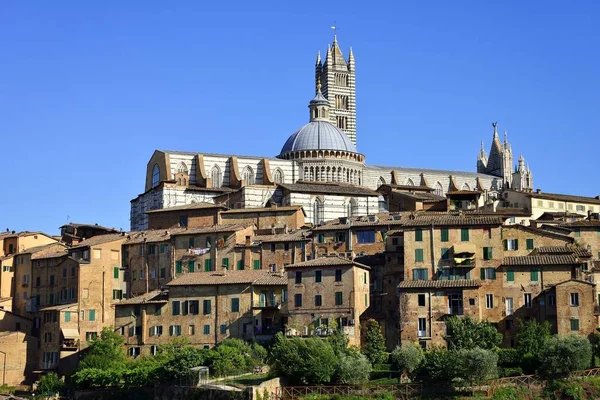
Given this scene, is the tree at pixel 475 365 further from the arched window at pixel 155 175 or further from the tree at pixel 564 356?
the arched window at pixel 155 175

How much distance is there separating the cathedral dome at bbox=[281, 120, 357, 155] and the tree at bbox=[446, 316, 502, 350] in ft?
164

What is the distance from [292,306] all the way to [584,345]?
1791 cm

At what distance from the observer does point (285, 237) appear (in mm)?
74750

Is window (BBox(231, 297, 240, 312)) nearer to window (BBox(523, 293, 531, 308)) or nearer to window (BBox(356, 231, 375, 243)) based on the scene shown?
window (BBox(356, 231, 375, 243))

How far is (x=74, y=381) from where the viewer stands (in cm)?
6644

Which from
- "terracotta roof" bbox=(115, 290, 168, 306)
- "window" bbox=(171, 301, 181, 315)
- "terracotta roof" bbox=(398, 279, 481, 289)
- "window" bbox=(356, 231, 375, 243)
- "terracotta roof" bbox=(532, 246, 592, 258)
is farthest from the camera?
"window" bbox=(356, 231, 375, 243)

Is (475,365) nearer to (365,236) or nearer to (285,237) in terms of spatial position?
(365,236)

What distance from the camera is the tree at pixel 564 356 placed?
5425cm

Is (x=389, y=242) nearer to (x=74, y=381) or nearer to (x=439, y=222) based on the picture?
(x=439, y=222)

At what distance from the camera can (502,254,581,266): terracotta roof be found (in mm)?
61781

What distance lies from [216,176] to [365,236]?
34500 mm

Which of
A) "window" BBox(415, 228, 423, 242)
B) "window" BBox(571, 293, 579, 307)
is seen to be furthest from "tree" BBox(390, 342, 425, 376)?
"window" BBox(571, 293, 579, 307)

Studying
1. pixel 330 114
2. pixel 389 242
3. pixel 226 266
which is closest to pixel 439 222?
pixel 389 242

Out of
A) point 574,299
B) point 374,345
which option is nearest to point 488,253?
point 574,299
